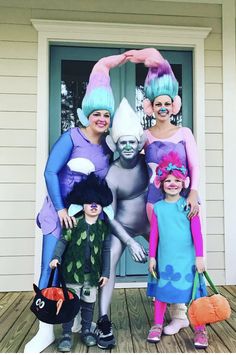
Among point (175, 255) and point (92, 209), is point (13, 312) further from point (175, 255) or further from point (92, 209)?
point (175, 255)

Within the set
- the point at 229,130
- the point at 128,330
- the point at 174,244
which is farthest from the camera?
the point at 229,130

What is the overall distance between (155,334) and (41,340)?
634mm

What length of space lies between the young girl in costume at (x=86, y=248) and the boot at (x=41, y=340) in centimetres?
Answer: 8

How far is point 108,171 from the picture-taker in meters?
2.33

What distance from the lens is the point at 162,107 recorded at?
2.41m

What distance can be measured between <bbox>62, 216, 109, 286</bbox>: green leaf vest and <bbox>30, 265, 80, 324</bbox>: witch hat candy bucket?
7 centimetres

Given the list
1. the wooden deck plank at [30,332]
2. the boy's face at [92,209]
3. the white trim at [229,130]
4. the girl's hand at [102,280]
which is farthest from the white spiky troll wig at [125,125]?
the white trim at [229,130]

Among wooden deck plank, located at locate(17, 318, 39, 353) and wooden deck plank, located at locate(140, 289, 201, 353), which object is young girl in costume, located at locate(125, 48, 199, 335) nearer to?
wooden deck plank, located at locate(140, 289, 201, 353)

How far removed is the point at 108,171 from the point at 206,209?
1.64 meters

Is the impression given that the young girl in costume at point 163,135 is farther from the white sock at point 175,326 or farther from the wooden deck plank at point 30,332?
the wooden deck plank at point 30,332

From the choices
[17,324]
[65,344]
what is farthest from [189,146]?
[17,324]

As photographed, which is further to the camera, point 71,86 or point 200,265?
point 71,86

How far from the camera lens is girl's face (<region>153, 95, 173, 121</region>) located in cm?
240

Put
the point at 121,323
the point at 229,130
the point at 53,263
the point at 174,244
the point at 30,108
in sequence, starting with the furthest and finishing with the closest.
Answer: the point at 229,130 → the point at 30,108 → the point at 121,323 → the point at 174,244 → the point at 53,263
